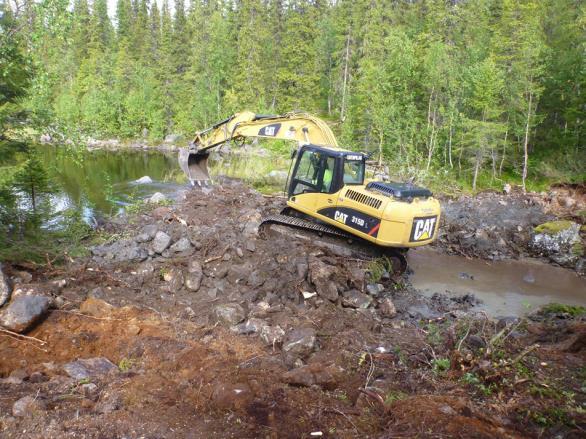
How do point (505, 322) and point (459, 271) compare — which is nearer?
point (505, 322)

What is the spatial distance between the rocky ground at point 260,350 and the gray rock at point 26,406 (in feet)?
0.05

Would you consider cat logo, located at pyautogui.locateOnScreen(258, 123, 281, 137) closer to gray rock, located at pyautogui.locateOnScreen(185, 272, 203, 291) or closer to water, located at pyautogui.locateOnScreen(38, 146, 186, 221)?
water, located at pyautogui.locateOnScreen(38, 146, 186, 221)

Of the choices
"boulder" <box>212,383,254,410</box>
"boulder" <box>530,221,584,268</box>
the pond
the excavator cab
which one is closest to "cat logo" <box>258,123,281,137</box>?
the excavator cab

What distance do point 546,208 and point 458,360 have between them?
14250mm

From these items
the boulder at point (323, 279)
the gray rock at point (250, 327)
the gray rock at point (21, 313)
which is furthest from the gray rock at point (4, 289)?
the boulder at point (323, 279)

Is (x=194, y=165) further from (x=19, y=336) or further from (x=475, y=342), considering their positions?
(x=475, y=342)

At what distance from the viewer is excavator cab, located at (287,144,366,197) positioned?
10.6m

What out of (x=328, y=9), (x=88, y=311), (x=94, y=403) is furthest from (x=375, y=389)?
(x=328, y=9)

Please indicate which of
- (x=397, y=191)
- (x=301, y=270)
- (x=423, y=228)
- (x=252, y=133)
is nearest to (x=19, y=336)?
(x=301, y=270)

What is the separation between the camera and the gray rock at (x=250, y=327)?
A: 24.3 ft

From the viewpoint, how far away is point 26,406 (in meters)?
4.82

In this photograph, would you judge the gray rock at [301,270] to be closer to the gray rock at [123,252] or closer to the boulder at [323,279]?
the boulder at [323,279]

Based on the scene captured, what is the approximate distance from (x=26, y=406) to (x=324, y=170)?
773 cm

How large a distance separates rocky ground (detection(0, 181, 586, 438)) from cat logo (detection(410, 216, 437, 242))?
1176 millimetres
